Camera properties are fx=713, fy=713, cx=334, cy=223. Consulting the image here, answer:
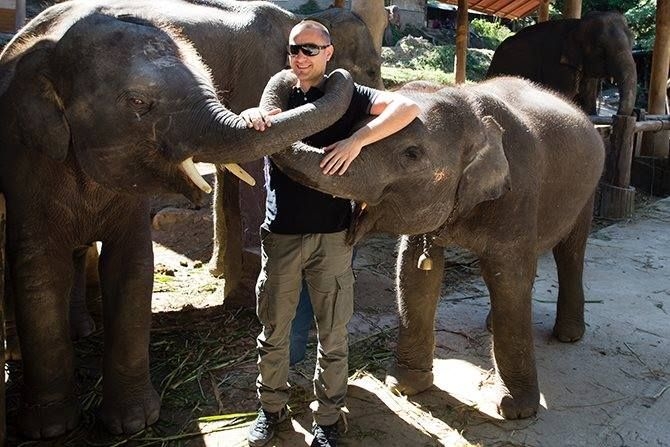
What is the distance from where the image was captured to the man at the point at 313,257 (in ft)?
8.72

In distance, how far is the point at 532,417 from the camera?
10.7 ft

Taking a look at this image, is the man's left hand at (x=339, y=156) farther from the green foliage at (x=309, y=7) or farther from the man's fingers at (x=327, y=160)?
the green foliage at (x=309, y=7)

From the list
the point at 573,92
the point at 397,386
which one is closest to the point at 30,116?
the point at 397,386

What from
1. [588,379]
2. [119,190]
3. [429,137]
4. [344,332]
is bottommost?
[588,379]

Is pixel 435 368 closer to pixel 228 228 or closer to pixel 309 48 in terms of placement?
pixel 228 228

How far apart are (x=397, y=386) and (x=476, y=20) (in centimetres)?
2471

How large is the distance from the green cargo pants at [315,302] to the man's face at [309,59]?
60cm

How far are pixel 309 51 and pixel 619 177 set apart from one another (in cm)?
597

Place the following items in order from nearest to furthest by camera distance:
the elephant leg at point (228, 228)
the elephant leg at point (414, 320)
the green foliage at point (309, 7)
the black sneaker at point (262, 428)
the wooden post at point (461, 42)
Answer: the black sneaker at point (262, 428)
the elephant leg at point (414, 320)
the elephant leg at point (228, 228)
the wooden post at point (461, 42)
the green foliage at point (309, 7)

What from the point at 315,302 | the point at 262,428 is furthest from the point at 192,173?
the point at 262,428

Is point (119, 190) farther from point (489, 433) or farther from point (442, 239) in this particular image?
point (489, 433)

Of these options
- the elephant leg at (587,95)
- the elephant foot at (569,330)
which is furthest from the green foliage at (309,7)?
the elephant foot at (569,330)

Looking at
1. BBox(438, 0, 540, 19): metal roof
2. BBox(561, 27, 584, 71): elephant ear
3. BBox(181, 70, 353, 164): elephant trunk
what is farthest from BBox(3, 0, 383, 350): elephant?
BBox(438, 0, 540, 19): metal roof

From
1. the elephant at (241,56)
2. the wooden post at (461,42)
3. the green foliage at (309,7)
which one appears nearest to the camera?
the elephant at (241,56)
